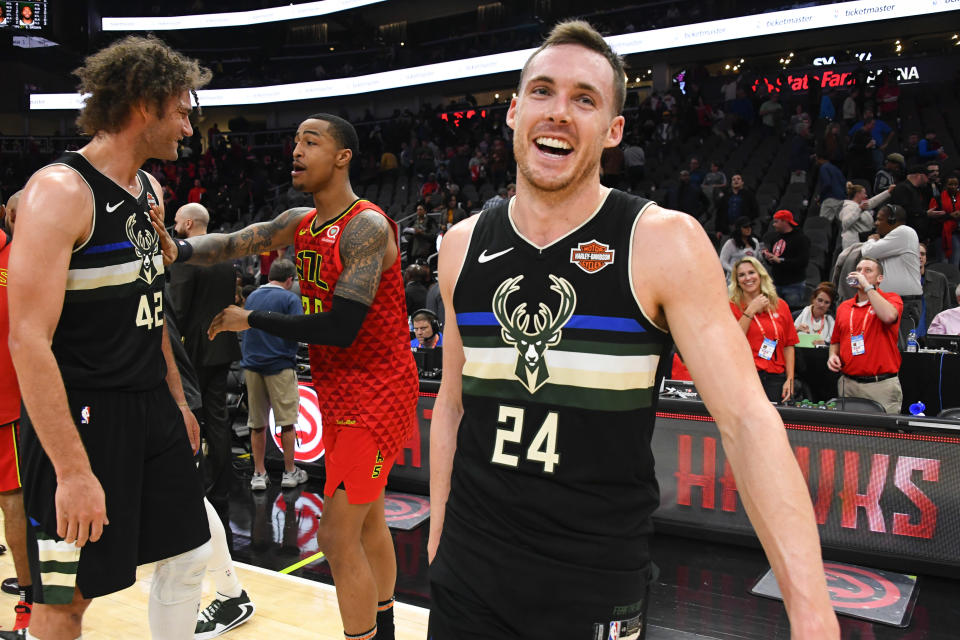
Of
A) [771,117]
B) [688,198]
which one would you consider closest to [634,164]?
[688,198]

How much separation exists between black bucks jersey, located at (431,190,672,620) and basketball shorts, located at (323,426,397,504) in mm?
1256

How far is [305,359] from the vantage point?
768cm

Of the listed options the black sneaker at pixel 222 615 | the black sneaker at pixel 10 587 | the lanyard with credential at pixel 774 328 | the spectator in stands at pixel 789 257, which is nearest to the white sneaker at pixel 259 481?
the black sneaker at pixel 10 587

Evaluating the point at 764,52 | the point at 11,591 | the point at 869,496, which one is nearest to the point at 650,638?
the point at 869,496

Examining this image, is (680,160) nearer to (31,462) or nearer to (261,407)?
(261,407)

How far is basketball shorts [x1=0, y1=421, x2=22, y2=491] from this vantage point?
3154 millimetres

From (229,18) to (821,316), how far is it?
24347mm

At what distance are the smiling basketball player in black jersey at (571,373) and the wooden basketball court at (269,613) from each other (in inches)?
81.3

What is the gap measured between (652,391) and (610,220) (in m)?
0.37

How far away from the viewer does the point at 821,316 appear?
7.24 meters

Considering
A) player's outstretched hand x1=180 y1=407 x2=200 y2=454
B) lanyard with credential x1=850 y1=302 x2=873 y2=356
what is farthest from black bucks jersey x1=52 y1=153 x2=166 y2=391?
lanyard with credential x1=850 y1=302 x2=873 y2=356

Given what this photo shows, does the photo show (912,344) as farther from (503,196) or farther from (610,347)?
(503,196)

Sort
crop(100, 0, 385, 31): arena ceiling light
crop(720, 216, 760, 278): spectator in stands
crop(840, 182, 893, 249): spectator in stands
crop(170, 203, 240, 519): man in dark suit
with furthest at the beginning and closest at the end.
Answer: crop(100, 0, 385, 31): arena ceiling light
crop(840, 182, 893, 249): spectator in stands
crop(720, 216, 760, 278): spectator in stands
crop(170, 203, 240, 519): man in dark suit

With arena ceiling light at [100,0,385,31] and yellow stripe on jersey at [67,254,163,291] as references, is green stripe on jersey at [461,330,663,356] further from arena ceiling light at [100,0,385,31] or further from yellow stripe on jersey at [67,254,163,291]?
arena ceiling light at [100,0,385,31]
